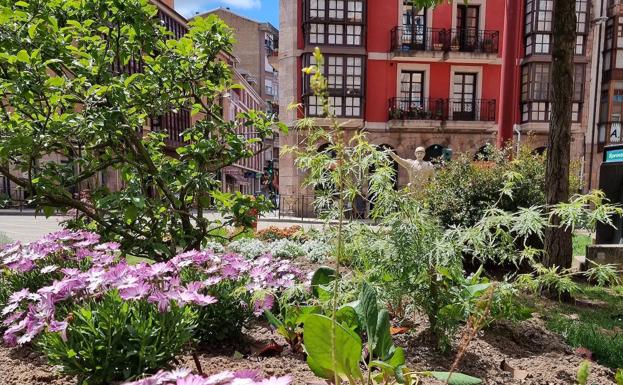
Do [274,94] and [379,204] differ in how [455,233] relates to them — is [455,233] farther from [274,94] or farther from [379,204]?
[274,94]

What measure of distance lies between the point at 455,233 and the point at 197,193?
208 cm

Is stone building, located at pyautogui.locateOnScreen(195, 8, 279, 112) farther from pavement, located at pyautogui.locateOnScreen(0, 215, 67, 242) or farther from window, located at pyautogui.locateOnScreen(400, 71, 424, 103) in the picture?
pavement, located at pyautogui.locateOnScreen(0, 215, 67, 242)

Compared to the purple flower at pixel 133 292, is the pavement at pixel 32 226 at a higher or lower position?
lower

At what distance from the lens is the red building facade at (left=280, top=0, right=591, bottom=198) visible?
67.2ft

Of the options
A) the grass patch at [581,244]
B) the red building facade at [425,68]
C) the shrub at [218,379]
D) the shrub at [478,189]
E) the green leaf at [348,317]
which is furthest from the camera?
the red building facade at [425,68]

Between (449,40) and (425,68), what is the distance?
1.84m

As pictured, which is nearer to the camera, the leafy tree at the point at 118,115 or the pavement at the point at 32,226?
the leafy tree at the point at 118,115

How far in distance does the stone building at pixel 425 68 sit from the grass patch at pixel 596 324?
15.9 meters

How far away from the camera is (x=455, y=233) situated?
2.25 metres

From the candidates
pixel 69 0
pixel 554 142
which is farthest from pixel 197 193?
pixel 554 142

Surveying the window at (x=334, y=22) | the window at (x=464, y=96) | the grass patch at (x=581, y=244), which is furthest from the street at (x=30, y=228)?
the window at (x=464, y=96)

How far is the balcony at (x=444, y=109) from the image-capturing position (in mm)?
20938

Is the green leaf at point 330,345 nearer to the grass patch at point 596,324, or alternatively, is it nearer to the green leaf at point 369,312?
the green leaf at point 369,312

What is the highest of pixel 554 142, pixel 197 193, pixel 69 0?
pixel 69 0
